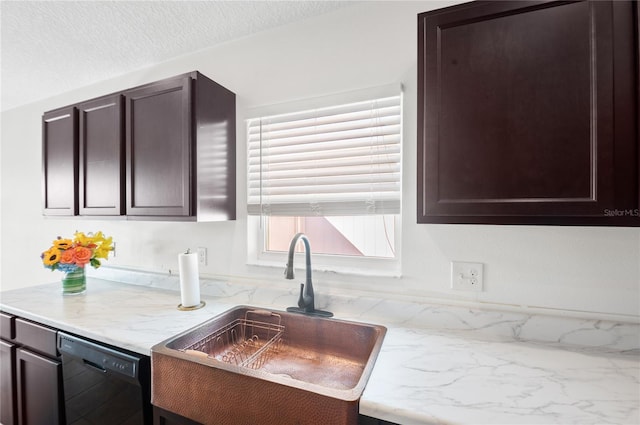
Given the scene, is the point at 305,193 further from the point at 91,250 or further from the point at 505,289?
the point at 91,250

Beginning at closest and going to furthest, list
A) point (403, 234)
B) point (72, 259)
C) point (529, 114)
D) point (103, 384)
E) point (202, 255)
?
1. point (529, 114)
2. point (103, 384)
3. point (403, 234)
4. point (72, 259)
5. point (202, 255)

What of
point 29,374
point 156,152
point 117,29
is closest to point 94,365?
point 29,374

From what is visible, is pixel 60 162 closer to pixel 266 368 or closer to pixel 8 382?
pixel 8 382

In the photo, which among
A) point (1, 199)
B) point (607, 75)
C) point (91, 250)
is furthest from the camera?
point (1, 199)

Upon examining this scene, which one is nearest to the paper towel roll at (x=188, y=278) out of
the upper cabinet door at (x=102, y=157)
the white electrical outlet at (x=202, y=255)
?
the white electrical outlet at (x=202, y=255)

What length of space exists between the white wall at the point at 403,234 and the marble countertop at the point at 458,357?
0.10m

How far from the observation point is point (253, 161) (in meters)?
1.64

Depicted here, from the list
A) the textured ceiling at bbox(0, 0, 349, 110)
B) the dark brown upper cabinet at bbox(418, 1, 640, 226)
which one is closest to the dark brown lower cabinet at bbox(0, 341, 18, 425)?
the textured ceiling at bbox(0, 0, 349, 110)

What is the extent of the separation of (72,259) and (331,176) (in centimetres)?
161

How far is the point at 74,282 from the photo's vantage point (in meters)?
1.70

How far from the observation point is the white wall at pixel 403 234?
3.43 ft

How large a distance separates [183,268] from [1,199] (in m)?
2.96

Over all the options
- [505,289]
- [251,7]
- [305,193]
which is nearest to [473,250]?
[505,289]

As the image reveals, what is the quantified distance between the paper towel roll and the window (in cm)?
39
